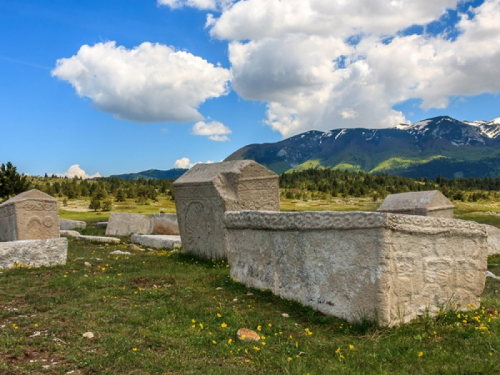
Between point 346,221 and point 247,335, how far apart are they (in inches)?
94.4

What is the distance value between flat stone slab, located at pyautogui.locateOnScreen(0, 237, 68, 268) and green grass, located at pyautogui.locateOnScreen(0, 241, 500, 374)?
2432mm

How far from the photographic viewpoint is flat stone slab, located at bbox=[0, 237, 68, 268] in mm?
11782

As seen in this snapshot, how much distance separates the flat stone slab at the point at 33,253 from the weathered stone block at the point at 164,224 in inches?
499

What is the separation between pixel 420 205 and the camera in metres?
22.4

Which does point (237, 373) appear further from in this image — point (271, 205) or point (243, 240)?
point (271, 205)

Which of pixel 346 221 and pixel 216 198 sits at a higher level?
pixel 216 198

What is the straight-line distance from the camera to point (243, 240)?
941cm

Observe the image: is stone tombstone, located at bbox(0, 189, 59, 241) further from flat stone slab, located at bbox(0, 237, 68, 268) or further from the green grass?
the green grass

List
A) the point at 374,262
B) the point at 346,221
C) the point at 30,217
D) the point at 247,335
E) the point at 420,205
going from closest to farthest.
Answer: the point at 247,335
the point at 374,262
the point at 346,221
the point at 30,217
the point at 420,205

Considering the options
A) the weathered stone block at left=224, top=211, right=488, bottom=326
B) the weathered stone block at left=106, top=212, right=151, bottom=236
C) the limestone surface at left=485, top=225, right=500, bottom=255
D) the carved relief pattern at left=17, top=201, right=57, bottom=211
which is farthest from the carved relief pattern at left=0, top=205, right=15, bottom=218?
the limestone surface at left=485, top=225, right=500, bottom=255

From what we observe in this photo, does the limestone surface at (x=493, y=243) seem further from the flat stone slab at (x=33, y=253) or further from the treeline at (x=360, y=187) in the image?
the treeline at (x=360, y=187)

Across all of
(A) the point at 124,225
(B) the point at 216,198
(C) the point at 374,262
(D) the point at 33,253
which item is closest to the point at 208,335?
(C) the point at 374,262

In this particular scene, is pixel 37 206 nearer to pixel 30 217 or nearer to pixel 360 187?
pixel 30 217

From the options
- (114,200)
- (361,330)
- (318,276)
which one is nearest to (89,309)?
(318,276)
